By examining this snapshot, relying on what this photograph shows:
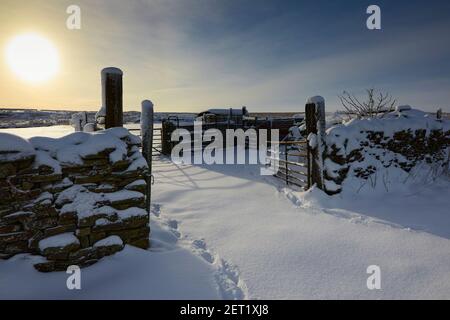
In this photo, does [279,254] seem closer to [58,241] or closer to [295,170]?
[58,241]

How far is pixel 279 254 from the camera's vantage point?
361 centimetres

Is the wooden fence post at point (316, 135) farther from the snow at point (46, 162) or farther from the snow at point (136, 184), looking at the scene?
the snow at point (46, 162)

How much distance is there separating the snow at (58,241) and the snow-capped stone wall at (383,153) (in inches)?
197

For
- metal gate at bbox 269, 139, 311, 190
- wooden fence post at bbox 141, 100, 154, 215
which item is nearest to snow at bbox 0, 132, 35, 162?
wooden fence post at bbox 141, 100, 154, 215

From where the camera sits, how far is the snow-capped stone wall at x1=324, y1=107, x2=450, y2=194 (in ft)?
20.5

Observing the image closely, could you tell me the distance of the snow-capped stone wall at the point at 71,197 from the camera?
282cm

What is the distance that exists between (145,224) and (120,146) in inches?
42.7

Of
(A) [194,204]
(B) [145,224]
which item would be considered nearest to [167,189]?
(A) [194,204]

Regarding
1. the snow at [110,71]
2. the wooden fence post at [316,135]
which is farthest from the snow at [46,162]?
the wooden fence post at [316,135]

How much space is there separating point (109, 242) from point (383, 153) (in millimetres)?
6365

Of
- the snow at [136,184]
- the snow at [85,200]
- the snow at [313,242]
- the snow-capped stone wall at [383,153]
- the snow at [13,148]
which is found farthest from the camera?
the snow-capped stone wall at [383,153]

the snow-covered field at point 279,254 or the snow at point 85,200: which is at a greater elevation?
the snow at point 85,200

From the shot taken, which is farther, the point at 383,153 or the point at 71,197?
the point at 383,153

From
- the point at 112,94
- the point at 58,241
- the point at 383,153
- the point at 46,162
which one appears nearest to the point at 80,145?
the point at 46,162
